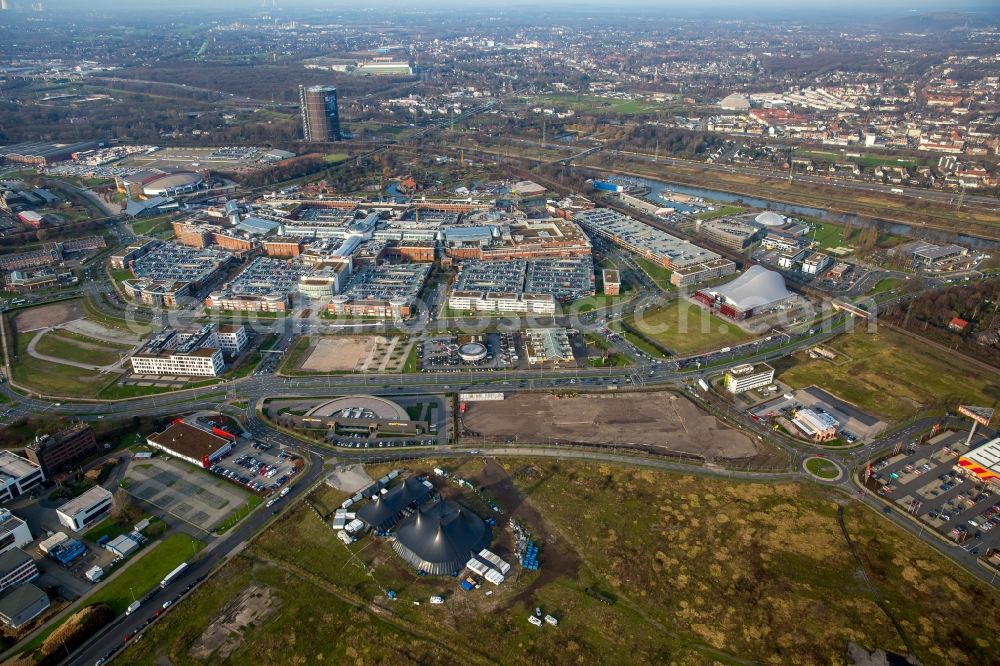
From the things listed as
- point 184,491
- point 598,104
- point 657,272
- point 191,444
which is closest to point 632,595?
point 184,491

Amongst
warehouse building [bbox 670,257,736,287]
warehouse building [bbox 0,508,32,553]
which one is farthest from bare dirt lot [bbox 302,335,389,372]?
warehouse building [bbox 670,257,736,287]

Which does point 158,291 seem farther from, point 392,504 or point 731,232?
point 731,232

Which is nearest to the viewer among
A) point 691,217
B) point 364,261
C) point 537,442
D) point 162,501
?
point 162,501

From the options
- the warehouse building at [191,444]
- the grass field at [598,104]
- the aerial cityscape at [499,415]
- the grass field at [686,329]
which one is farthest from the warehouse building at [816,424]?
the grass field at [598,104]

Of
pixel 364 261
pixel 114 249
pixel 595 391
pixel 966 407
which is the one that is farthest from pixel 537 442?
pixel 114 249

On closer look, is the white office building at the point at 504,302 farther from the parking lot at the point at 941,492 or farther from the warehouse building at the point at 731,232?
the warehouse building at the point at 731,232

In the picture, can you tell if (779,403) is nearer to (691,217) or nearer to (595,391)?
(595,391)
